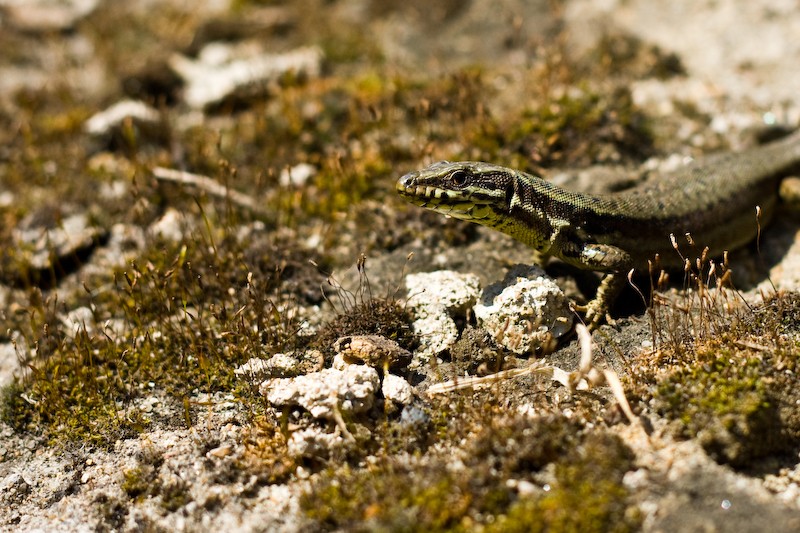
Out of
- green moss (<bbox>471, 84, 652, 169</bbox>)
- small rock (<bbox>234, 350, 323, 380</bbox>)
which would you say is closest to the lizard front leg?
green moss (<bbox>471, 84, 652, 169</bbox>)

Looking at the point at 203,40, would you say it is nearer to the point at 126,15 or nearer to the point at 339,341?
the point at 126,15

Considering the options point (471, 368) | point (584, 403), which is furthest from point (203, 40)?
point (584, 403)

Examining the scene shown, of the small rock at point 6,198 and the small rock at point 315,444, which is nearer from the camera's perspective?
the small rock at point 315,444

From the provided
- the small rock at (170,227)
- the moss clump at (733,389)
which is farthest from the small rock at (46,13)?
the moss clump at (733,389)

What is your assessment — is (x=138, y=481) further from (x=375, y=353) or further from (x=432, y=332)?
(x=432, y=332)

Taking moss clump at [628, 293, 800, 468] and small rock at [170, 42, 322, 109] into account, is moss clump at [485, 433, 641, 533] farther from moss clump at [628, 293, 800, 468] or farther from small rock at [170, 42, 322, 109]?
small rock at [170, 42, 322, 109]

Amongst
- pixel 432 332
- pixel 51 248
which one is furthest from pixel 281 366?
pixel 51 248

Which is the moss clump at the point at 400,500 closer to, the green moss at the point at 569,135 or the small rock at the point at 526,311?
the small rock at the point at 526,311
